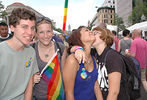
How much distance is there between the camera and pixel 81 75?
6.75 ft

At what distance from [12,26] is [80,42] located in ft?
3.69

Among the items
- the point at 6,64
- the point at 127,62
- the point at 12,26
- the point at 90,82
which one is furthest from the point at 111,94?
the point at 12,26

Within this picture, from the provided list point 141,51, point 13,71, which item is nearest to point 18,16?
point 13,71

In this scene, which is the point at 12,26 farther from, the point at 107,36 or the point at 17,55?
the point at 107,36

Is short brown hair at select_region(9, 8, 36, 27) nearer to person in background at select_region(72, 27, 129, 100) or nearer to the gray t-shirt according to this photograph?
the gray t-shirt

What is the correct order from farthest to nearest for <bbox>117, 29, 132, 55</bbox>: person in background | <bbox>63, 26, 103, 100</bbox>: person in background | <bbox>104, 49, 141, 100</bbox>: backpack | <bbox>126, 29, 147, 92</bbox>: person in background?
<bbox>117, 29, 132, 55</bbox>: person in background
<bbox>126, 29, 147, 92</bbox>: person in background
<bbox>104, 49, 141, 100</bbox>: backpack
<bbox>63, 26, 103, 100</bbox>: person in background

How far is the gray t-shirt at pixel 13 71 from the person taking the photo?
1610 millimetres

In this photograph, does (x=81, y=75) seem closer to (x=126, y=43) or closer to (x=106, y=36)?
(x=106, y=36)

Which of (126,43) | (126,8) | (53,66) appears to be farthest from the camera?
(126,8)

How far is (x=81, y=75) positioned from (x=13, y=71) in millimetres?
993

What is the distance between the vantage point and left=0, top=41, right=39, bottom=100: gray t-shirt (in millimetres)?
1610

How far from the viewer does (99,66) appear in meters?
2.27

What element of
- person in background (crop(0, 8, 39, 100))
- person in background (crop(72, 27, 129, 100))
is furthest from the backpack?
person in background (crop(0, 8, 39, 100))

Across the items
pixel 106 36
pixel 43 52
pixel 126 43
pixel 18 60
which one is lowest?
pixel 18 60
